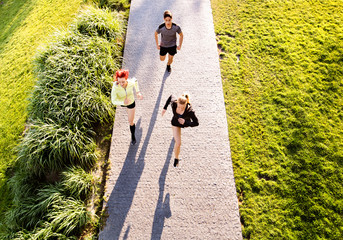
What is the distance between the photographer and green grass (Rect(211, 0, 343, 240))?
13.5 ft

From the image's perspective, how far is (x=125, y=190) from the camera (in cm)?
452

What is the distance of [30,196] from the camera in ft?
14.6

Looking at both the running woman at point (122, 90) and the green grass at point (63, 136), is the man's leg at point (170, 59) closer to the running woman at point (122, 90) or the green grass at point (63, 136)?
the green grass at point (63, 136)

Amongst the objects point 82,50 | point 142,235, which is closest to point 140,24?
point 82,50

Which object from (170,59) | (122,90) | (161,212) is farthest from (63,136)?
(170,59)

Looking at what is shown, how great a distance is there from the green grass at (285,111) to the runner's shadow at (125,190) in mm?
2151

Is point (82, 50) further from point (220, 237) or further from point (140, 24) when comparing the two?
point (220, 237)

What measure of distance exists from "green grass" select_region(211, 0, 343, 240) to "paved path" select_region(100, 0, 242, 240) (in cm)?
36

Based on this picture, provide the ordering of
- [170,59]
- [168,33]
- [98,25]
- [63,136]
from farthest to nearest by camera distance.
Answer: [98,25] < [170,59] < [168,33] < [63,136]

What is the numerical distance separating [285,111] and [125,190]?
14.2 ft

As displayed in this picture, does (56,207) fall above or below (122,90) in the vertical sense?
below

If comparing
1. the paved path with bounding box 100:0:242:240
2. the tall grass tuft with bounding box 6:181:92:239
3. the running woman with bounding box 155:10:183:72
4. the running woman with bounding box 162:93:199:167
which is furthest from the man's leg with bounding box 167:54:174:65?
the tall grass tuft with bounding box 6:181:92:239

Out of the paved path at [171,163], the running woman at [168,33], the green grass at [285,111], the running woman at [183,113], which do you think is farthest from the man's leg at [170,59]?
the running woman at [183,113]

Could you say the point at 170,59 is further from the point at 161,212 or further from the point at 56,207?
the point at 56,207
